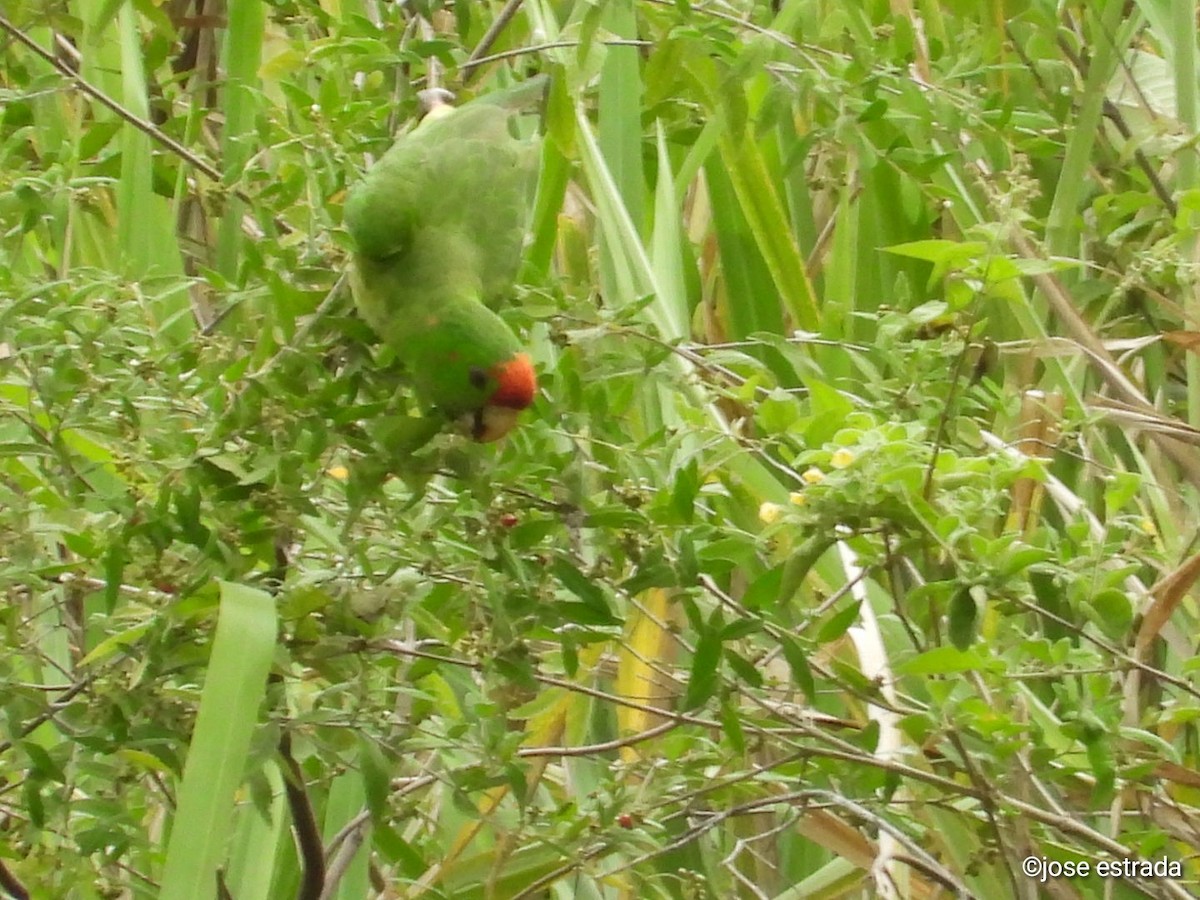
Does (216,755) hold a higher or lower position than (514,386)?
lower

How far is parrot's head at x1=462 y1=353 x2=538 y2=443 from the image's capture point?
2.86ft

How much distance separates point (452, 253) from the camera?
995 millimetres

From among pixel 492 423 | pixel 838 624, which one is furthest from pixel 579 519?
pixel 838 624

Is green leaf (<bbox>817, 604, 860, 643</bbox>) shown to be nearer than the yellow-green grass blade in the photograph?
No

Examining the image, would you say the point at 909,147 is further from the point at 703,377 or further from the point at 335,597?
the point at 335,597

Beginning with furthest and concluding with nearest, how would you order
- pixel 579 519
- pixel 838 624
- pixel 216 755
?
pixel 838 624 < pixel 579 519 < pixel 216 755

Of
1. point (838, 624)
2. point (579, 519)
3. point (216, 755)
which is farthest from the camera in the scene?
point (838, 624)

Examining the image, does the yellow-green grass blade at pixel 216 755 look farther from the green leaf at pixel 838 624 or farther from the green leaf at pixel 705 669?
the green leaf at pixel 838 624

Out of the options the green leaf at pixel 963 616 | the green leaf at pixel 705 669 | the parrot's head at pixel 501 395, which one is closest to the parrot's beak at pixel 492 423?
the parrot's head at pixel 501 395

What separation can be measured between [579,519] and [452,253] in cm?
29

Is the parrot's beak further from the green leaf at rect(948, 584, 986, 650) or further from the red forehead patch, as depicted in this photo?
the green leaf at rect(948, 584, 986, 650)

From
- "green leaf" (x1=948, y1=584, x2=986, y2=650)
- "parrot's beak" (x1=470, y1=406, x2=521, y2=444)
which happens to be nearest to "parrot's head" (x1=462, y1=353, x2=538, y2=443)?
"parrot's beak" (x1=470, y1=406, x2=521, y2=444)

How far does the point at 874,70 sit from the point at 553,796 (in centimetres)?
80

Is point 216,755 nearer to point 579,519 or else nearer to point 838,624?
point 579,519
